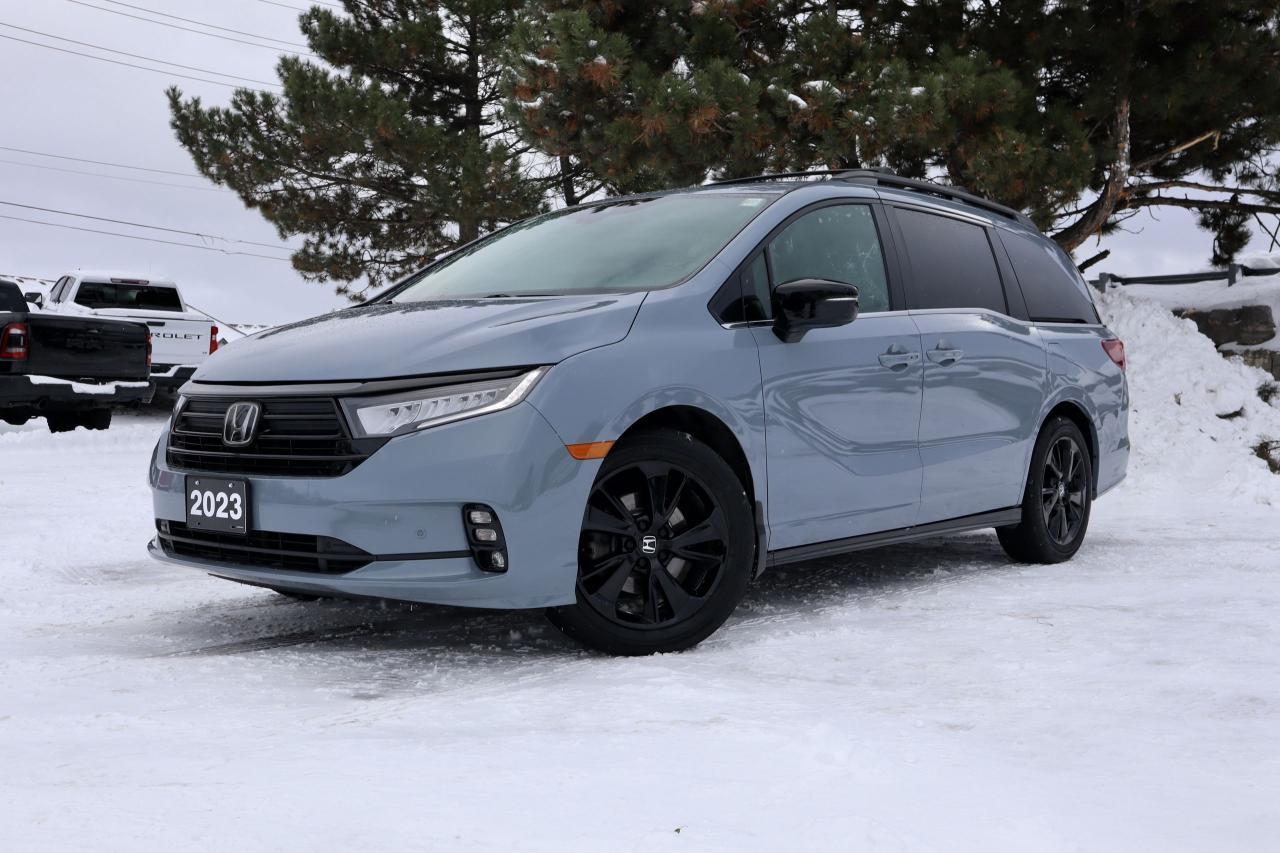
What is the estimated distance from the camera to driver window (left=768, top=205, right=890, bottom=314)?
4.94 m

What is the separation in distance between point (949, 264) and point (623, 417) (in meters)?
2.49

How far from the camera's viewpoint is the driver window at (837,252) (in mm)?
4941


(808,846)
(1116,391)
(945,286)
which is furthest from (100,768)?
(1116,391)

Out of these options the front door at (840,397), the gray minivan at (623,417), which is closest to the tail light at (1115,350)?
the gray minivan at (623,417)

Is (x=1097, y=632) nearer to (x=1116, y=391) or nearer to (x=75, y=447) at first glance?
(x=1116, y=391)

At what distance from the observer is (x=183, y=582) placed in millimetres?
5777

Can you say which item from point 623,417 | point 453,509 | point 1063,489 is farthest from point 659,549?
point 1063,489

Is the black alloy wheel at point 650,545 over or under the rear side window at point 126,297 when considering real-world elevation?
under

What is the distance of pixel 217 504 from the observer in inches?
164

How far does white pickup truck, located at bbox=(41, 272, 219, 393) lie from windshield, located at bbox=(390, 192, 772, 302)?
12625mm

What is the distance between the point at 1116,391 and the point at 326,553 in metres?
4.87

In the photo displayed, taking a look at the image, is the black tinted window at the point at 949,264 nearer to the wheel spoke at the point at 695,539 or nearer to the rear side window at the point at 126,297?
the wheel spoke at the point at 695,539

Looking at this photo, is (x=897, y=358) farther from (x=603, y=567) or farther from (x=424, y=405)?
(x=424, y=405)

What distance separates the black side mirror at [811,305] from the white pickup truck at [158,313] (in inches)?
547
